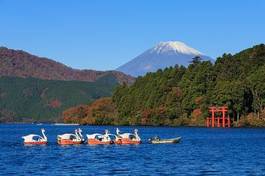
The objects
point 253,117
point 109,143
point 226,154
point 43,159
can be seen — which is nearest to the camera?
point 43,159

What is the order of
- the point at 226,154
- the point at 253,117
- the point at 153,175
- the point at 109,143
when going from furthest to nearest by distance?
the point at 253,117 < the point at 109,143 < the point at 226,154 < the point at 153,175

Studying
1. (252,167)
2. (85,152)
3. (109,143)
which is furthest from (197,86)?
(252,167)

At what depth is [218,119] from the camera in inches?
7047

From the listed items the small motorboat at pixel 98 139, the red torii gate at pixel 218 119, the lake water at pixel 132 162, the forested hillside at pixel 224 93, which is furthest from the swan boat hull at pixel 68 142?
the forested hillside at pixel 224 93

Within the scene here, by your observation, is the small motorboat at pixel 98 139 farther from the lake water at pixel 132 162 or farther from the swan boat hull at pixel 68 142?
the lake water at pixel 132 162

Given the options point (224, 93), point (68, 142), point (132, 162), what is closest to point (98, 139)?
point (68, 142)

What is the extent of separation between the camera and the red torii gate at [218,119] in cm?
17325

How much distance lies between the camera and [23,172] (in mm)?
57750

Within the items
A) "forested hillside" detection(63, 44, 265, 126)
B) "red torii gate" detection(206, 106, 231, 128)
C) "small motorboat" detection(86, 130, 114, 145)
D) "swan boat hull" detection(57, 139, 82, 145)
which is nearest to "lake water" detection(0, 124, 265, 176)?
"swan boat hull" detection(57, 139, 82, 145)

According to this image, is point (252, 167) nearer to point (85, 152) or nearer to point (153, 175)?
point (153, 175)

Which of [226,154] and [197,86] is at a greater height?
[197,86]

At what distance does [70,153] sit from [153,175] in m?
26.3

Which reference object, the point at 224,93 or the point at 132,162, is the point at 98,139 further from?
the point at 224,93

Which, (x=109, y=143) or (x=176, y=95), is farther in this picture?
(x=176, y=95)
